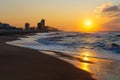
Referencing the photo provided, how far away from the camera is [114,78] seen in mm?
6812

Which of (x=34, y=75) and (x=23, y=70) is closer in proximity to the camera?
(x=34, y=75)

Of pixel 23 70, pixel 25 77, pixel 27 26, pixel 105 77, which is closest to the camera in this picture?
pixel 25 77

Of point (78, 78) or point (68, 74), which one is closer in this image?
point (78, 78)

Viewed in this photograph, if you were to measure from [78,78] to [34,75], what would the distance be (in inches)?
53.6

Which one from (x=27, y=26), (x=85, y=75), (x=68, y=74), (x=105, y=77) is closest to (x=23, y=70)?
(x=68, y=74)

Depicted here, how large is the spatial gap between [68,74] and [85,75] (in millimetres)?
560

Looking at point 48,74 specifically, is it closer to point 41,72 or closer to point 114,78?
point 41,72

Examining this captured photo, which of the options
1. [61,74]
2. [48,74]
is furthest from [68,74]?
[48,74]

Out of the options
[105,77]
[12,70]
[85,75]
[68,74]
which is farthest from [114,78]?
[12,70]

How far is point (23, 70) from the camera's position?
24.4 feet

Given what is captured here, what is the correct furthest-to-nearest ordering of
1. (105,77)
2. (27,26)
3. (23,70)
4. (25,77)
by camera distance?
(27,26) → (23,70) → (105,77) → (25,77)

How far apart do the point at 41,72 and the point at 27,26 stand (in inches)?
5295

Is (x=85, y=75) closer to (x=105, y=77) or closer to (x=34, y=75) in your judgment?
(x=105, y=77)

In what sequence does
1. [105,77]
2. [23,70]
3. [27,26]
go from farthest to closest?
[27,26] → [23,70] → [105,77]
